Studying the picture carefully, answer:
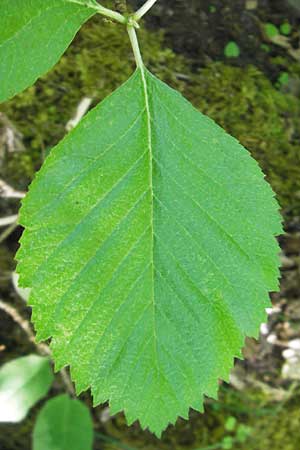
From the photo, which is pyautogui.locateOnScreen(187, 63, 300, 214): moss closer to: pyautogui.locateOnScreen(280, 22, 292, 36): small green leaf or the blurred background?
the blurred background

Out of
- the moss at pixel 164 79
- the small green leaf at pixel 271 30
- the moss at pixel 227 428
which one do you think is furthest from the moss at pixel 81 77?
the moss at pixel 227 428

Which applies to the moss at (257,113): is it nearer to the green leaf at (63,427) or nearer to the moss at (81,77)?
the moss at (81,77)

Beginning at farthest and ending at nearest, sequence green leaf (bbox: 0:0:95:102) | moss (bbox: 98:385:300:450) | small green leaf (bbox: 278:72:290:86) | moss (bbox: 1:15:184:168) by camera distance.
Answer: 1. moss (bbox: 98:385:300:450)
2. small green leaf (bbox: 278:72:290:86)
3. moss (bbox: 1:15:184:168)
4. green leaf (bbox: 0:0:95:102)

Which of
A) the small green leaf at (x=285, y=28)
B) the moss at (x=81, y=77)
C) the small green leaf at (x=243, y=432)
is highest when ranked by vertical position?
the moss at (x=81, y=77)

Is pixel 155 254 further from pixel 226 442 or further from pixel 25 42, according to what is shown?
pixel 226 442

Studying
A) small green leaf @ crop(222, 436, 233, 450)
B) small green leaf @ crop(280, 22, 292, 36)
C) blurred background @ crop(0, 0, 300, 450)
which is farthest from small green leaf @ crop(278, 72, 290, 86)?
small green leaf @ crop(222, 436, 233, 450)

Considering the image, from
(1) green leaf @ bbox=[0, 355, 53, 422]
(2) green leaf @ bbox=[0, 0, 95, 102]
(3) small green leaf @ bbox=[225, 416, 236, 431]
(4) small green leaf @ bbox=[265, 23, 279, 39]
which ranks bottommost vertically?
(3) small green leaf @ bbox=[225, 416, 236, 431]

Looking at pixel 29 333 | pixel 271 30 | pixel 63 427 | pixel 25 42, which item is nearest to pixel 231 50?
pixel 271 30
